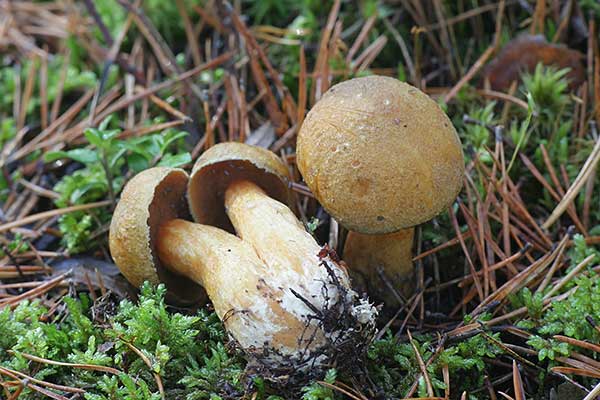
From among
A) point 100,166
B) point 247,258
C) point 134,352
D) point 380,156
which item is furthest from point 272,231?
point 100,166

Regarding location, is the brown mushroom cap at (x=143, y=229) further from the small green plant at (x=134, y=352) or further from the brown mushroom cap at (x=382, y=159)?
the brown mushroom cap at (x=382, y=159)

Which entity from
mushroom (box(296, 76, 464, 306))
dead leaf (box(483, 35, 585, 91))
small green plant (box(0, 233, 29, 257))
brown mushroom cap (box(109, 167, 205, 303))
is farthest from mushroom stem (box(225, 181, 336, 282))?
dead leaf (box(483, 35, 585, 91))

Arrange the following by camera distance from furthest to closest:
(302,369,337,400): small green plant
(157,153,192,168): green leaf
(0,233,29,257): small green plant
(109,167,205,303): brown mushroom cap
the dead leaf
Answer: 1. the dead leaf
2. (0,233,29,257): small green plant
3. (157,153,192,168): green leaf
4. (109,167,205,303): brown mushroom cap
5. (302,369,337,400): small green plant

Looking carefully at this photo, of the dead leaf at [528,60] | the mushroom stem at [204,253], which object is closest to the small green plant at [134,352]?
the mushroom stem at [204,253]

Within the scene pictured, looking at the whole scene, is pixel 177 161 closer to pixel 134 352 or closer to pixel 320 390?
pixel 134 352

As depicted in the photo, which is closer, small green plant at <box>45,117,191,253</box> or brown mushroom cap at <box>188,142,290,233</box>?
brown mushroom cap at <box>188,142,290,233</box>

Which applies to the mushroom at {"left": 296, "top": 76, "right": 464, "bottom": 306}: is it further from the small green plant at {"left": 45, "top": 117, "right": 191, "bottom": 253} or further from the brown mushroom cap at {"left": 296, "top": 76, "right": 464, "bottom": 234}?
the small green plant at {"left": 45, "top": 117, "right": 191, "bottom": 253}

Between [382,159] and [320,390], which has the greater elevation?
[382,159]
